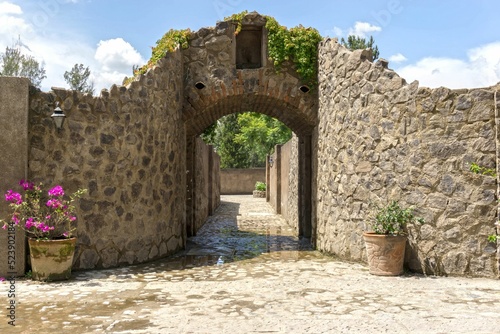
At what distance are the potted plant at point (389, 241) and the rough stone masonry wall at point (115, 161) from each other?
147 inches

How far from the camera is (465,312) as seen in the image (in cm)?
448

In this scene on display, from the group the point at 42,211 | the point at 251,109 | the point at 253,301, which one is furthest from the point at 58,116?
the point at 251,109

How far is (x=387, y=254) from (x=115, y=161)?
444cm

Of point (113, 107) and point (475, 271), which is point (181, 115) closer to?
point (113, 107)

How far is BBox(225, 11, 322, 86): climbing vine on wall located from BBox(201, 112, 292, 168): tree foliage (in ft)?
82.2

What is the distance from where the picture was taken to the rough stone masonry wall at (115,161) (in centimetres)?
650

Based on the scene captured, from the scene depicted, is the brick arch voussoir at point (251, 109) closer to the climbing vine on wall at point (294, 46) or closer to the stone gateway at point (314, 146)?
the stone gateway at point (314, 146)

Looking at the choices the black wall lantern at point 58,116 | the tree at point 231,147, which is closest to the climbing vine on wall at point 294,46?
the black wall lantern at point 58,116

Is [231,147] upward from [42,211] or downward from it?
upward

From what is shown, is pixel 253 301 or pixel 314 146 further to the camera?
pixel 314 146

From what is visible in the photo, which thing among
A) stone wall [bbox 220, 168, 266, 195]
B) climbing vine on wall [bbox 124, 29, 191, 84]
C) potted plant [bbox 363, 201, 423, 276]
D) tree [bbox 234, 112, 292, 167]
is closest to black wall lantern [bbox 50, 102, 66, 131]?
climbing vine on wall [bbox 124, 29, 191, 84]

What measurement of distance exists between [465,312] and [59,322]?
13.4 ft

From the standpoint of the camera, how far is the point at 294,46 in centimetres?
895

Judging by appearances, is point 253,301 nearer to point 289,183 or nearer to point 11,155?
point 11,155
